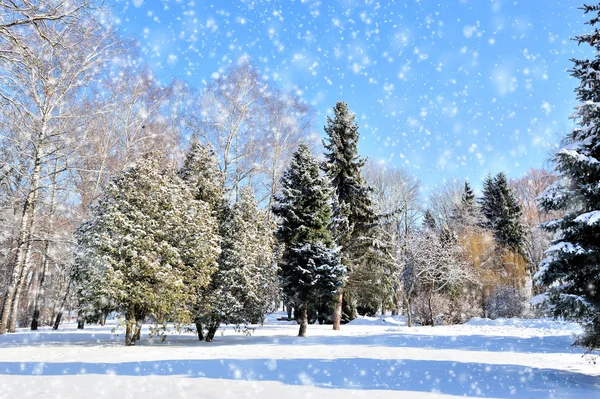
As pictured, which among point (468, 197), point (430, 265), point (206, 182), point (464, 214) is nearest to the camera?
point (206, 182)

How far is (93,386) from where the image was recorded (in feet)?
22.5

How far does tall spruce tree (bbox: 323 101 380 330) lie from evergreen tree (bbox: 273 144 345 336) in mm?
3975

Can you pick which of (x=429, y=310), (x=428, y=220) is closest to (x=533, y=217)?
(x=428, y=220)

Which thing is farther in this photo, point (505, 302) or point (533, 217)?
point (533, 217)

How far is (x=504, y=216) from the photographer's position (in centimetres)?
4019

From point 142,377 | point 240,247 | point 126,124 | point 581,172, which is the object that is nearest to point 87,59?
point 126,124

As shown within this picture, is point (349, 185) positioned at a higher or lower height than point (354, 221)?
higher

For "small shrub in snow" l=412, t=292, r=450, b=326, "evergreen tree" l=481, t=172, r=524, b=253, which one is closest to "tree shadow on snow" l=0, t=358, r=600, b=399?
"small shrub in snow" l=412, t=292, r=450, b=326

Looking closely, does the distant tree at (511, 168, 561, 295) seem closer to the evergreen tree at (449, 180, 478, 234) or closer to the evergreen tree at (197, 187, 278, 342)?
the evergreen tree at (449, 180, 478, 234)

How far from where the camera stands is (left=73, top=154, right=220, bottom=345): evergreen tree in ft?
45.2

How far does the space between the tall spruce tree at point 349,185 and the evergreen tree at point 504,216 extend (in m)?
21.2

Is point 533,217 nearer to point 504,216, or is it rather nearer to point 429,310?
point 504,216

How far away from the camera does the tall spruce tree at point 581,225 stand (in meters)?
7.53

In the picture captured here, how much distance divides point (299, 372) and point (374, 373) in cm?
160
